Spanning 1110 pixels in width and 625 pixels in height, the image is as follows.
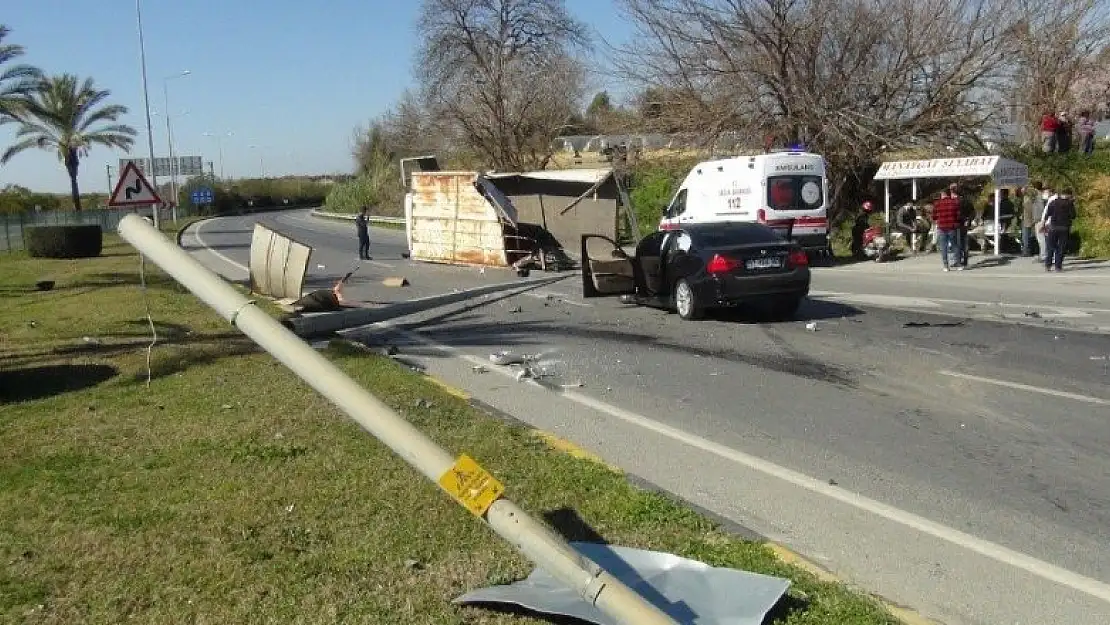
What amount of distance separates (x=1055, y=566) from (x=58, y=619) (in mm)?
4545

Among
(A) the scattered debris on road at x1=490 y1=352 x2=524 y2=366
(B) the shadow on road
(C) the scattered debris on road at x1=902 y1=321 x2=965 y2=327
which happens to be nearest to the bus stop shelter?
(C) the scattered debris on road at x1=902 y1=321 x2=965 y2=327

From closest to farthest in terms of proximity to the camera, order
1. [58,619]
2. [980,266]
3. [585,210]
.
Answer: [58,619] < [980,266] < [585,210]

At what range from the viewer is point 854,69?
27.1m

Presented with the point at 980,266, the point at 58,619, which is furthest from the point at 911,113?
the point at 58,619

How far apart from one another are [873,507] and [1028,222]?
57.3ft

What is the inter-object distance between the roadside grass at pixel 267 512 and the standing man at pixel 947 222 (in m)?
13.3

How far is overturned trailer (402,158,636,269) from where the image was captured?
955 inches

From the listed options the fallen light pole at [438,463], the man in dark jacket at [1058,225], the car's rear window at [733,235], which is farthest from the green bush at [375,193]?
the fallen light pole at [438,463]

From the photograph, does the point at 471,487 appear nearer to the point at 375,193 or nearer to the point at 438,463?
the point at 438,463

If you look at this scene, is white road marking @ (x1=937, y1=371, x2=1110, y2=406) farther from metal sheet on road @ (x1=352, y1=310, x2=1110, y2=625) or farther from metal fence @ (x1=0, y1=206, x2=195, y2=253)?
metal fence @ (x1=0, y1=206, x2=195, y2=253)

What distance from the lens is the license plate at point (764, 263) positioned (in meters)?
14.0

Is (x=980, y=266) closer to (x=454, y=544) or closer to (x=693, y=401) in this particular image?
(x=693, y=401)

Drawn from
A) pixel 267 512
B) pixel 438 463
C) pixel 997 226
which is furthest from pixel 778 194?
pixel 438 463

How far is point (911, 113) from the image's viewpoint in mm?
27484
